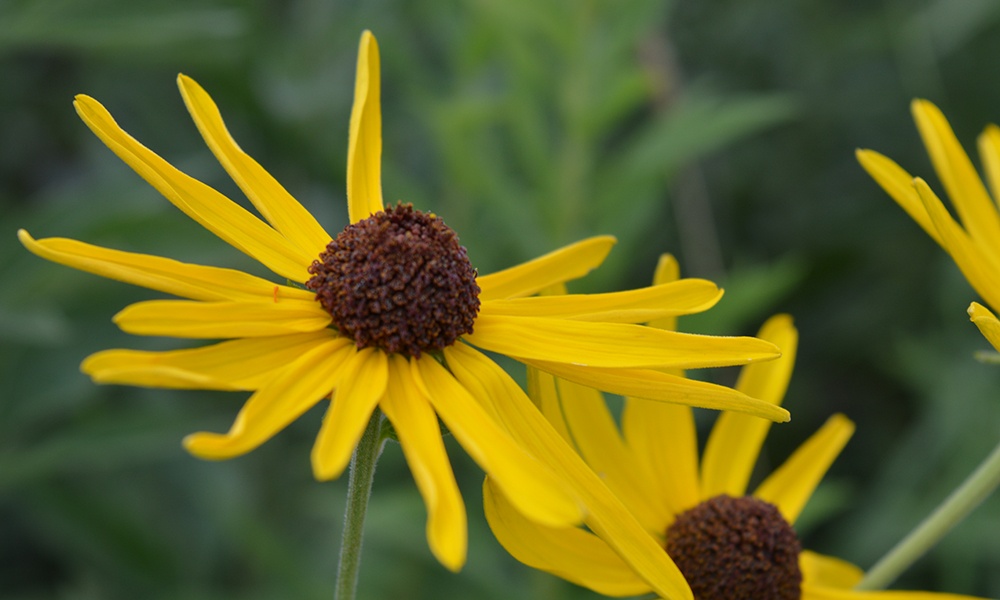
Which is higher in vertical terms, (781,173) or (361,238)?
(781,173)

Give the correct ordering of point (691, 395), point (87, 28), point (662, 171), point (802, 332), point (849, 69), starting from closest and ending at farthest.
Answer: point (691, 395)
point (87, 28)
point (662, 171)
point (802, 332)
point (849, 69)

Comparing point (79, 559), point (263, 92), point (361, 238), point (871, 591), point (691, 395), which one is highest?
point (263, 92)

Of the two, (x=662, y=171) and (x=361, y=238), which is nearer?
(x=361, y=238)

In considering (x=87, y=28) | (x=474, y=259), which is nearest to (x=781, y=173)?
(x=474, y=259)

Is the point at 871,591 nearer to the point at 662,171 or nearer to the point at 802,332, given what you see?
the point at 662,171

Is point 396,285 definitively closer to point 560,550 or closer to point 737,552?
point 560,550

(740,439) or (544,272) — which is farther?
(740,439)

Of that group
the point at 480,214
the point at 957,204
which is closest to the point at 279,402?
the point at 957,204

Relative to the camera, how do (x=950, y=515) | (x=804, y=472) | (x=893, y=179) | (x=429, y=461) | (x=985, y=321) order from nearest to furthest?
(x=429, y=461)
(x=985, y=321)
(x=950, y=515)
(x=893, y=179)
(x=804, y=472)
